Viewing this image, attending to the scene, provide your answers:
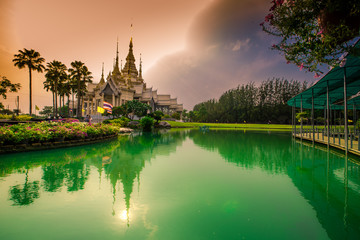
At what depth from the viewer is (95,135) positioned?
534 inches

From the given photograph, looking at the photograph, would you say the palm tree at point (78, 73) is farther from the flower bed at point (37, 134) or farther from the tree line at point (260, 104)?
the tree line at point (260, 104)

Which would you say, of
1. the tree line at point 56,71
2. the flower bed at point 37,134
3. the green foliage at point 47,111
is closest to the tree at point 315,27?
the flower bed at point 37,134

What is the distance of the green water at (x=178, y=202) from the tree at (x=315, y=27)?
9.25 feet

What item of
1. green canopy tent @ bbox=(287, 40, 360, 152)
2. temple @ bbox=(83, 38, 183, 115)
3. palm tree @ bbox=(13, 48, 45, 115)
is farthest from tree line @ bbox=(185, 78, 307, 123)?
palm tree @ bbox=(13, 48, 45, 115)

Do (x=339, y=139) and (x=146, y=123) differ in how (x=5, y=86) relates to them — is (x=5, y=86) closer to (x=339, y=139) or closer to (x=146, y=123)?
(x=146, y=123)

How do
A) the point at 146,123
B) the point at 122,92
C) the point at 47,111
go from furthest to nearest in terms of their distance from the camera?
the point at 47,111 < the point at 122,92 < the point at 146,123

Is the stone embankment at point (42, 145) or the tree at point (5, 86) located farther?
the tree at point (5, 86)

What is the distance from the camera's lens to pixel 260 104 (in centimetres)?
6844

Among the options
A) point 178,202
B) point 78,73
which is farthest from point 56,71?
point 178,202

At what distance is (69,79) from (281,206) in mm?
44479

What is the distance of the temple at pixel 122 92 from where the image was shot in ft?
143

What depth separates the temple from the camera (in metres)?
43.4

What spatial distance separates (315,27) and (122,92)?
151 feet

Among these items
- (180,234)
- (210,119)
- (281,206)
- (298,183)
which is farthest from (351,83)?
(210,119)
